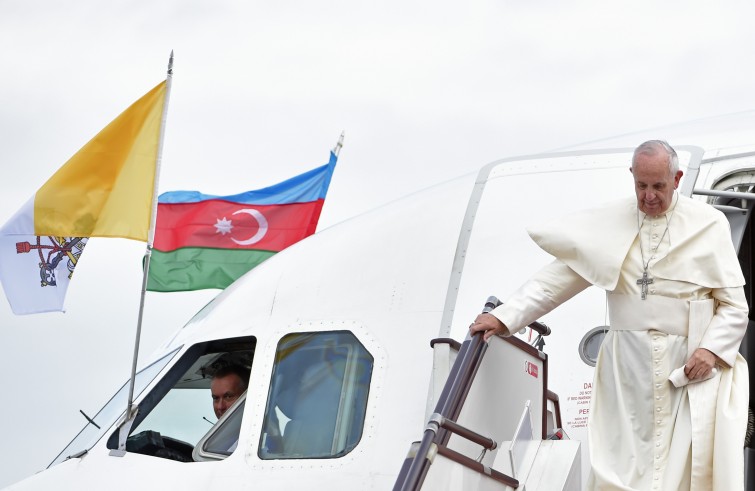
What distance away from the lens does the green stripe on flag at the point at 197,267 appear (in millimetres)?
15711

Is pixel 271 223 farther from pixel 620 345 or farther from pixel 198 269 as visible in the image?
pixel 620 345

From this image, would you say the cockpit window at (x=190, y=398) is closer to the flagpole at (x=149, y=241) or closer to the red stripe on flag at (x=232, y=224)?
the flagpole at (x=149, y=241)

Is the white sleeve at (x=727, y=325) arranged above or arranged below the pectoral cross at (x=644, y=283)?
below

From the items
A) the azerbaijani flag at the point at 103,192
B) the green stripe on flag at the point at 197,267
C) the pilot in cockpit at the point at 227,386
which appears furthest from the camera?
the green stripe on flag at the point at 197,267

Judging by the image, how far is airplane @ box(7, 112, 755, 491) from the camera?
7.46m

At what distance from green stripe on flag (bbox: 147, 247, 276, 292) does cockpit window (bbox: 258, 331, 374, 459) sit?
25.3 ft

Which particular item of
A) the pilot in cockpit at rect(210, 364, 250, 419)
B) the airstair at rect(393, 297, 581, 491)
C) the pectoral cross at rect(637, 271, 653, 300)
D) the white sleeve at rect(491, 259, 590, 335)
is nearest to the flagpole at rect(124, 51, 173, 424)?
the pilot in cockpit at rect(210, 364, 250, 419)

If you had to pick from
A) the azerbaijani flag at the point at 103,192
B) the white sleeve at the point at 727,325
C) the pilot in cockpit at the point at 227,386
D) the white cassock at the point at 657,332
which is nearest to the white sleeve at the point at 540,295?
the white cassock at the point at 657,332

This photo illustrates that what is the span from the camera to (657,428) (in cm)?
558

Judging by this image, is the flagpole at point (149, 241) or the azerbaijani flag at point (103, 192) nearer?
the flagpole at point (149, 241)

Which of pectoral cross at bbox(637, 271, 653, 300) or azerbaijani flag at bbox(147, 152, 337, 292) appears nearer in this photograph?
pectoral cross at bbox(637, 271, 653, 300)

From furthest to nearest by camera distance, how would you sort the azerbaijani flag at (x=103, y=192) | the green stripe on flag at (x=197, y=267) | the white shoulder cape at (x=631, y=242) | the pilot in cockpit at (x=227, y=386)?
the green stripe on flag at (x=197, y=267), the azerbaijani flag at (x=103, y=192), the pilot in cockpit at (x=227, y=386), the white shoulder cape at (x=631, y=242)

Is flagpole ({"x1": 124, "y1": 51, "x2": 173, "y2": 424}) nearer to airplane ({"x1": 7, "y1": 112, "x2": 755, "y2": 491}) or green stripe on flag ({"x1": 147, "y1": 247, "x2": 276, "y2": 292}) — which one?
airplane ({"x1": 7, "y1": 112, "x2": 755, "y2": 491})

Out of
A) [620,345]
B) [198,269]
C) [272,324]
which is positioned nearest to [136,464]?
[272,324]
